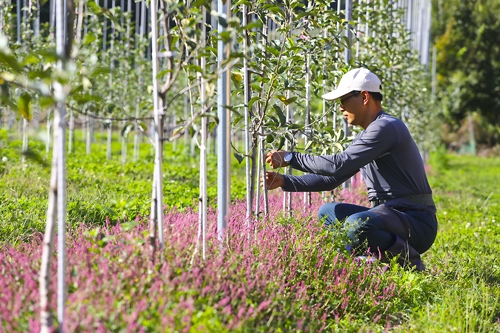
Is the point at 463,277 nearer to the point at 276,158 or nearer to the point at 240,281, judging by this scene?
the point at 276,158

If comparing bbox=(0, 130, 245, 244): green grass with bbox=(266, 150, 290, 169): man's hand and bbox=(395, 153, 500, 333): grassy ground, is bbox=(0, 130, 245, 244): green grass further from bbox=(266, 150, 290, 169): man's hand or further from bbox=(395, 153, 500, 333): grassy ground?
bbox=(395, 153, 500, 333): grassy ground

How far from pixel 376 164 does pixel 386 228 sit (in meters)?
0.46

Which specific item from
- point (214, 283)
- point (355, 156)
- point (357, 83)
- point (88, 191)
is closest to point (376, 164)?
point (355, 156)

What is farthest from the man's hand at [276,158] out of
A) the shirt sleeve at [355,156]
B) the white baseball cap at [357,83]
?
the white baseball cap at [357,83]

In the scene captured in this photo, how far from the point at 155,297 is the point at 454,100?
28.3 m

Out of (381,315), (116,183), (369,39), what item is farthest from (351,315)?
(369,39)

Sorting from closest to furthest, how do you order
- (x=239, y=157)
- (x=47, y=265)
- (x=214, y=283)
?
(x=47, y=265), (x=214, y=283), (x=239, y=157)

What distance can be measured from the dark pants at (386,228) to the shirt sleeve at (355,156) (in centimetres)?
31

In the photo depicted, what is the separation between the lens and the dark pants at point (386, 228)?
3.76 m

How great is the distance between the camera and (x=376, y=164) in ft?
13.3

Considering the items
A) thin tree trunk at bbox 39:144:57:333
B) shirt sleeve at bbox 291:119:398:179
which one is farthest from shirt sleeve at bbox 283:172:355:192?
thin tree trunk at bbox 39:144:57:333

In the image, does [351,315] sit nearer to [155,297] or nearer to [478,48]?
[155,297]

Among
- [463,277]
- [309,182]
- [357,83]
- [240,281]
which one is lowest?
[463,277]

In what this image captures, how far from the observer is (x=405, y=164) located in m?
3.97
